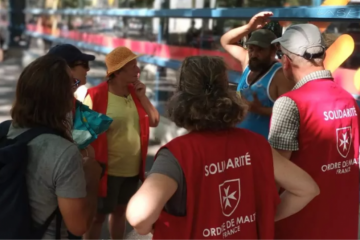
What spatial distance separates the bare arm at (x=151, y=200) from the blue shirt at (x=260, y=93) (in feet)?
4.61

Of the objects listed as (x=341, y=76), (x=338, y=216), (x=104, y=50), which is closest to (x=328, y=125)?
(x=338, y=216)

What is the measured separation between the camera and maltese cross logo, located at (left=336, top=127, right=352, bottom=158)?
2102 millimetres

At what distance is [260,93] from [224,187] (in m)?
1.45

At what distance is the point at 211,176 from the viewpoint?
65.5 inches

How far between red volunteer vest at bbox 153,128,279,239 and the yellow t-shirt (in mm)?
1452

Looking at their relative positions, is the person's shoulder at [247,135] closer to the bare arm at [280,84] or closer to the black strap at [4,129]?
the black strap at [4,129]

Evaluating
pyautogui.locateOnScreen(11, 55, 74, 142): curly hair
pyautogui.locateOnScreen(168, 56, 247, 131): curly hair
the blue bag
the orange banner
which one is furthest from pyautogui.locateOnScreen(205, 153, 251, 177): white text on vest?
the orange banner

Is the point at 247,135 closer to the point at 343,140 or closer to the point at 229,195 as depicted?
the point at 229,195

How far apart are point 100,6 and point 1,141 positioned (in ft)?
30.7

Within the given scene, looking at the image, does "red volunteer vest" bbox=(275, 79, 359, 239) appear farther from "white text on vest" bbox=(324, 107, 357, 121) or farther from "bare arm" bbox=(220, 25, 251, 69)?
"bare arm" bbox=(220, 25, 251, 69)

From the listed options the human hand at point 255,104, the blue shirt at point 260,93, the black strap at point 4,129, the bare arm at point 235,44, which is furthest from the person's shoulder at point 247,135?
the bare arm at point 235,44

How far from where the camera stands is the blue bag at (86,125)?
2590 millimetres

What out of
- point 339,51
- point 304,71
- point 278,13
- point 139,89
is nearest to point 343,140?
point 304,71

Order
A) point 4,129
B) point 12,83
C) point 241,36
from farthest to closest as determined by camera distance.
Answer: point 12,83 < point 241,36 < point 4,129
